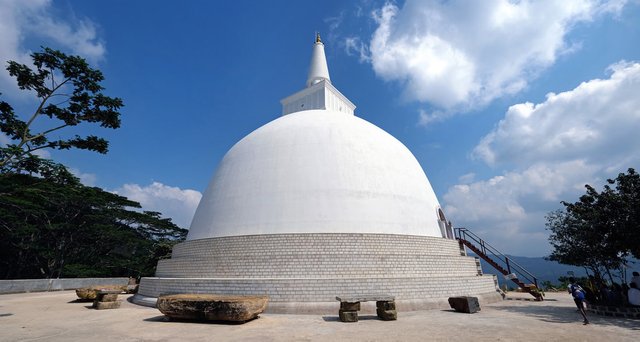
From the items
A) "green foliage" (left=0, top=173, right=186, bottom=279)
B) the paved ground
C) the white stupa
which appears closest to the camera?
the paved ground

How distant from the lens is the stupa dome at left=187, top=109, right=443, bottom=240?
1210 centimetres

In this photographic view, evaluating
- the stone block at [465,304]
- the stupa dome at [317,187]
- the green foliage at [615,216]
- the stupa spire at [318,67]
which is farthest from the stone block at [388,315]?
the stupa spire at [318,67]

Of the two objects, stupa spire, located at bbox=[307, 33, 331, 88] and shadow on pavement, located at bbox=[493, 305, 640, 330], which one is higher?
stupa spire, located at bbox=[307, 33, 331, 88]

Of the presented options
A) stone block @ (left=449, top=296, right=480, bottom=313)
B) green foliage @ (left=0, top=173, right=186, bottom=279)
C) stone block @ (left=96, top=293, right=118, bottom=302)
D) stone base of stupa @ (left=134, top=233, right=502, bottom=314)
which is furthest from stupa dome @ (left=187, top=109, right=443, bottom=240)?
green foliage @ (left=0, top=173, right=186, bottom=279)

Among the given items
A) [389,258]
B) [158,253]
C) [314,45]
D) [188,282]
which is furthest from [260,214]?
[158,253]

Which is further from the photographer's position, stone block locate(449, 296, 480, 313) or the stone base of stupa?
the stone base of stupa

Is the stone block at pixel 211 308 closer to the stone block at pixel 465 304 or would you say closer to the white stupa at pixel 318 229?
the white stupa at pixel 318 229

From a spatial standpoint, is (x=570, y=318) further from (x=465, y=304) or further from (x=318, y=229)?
(x=318, y=229)

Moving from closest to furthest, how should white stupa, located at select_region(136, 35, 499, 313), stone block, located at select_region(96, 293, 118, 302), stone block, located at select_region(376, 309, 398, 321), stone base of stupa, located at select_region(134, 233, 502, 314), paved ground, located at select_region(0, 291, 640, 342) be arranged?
1. paved ground, located at select_region(0, 291, 640, 342)
2. stone block, located at select_region(376, 309, 398, 321)
3. stone base of stupa, located at select_region(134, 233, 502, 314)
4. white stupa, located at select_region(136, 35, 499, 313)
5. stone block, located at select_region(96, 293, 118, 302)

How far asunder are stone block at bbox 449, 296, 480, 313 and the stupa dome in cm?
333

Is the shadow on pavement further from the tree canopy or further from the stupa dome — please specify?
the tree canopy

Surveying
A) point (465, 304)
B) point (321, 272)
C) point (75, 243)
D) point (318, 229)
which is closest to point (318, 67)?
point (318, 229)

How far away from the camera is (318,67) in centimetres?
2147

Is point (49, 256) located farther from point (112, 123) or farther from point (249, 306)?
point (249, 306)
